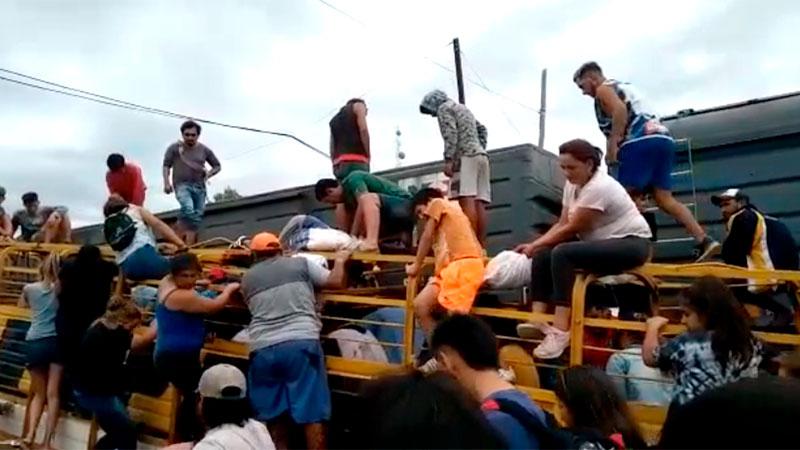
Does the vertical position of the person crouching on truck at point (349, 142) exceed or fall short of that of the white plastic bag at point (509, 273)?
it exceeds it

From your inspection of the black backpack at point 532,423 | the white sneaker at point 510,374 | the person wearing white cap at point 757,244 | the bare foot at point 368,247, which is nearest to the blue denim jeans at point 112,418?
the bare foot at point 368,247

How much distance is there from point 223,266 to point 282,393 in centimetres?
144

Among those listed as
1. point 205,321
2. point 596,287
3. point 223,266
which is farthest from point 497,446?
point 223,266

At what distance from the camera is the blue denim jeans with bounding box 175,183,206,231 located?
30.2 ft

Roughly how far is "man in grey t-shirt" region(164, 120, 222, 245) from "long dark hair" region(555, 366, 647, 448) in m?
6.35

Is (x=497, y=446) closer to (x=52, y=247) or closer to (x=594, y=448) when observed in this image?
(x=594, y=448)

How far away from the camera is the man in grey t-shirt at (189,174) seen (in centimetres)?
920

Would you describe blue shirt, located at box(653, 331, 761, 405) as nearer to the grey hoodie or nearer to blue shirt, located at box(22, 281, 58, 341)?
the grey hoodie

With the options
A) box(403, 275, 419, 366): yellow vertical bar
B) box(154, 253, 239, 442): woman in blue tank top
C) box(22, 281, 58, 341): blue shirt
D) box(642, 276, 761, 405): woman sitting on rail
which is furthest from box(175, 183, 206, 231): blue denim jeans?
box(642, 276, 761, 405): woman sitting on rail

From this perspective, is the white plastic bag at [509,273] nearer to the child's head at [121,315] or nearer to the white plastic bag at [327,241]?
the white plastic bag at [327,241]

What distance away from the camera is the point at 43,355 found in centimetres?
666

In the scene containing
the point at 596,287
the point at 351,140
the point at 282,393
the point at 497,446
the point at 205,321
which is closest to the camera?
the point at 497,446

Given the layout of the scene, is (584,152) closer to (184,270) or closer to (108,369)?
(184,270)

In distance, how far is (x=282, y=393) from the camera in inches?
204
